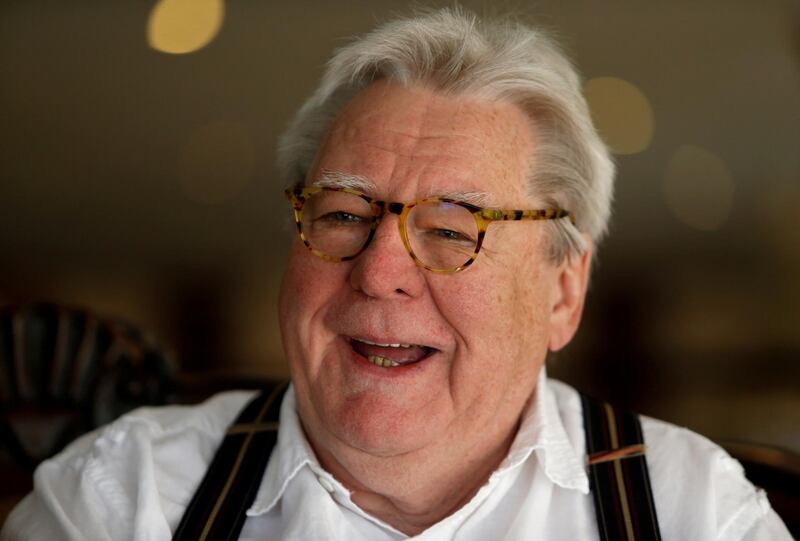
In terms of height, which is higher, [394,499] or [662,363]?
[394,499]

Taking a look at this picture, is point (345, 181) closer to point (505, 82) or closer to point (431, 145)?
point (431, 145)

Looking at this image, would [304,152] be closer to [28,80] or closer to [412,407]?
[412,407]

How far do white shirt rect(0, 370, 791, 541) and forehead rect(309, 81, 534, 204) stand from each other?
1.42 feet

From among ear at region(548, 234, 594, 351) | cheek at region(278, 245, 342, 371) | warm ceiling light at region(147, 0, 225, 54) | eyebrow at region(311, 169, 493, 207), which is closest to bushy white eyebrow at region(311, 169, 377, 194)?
eyebrow at region(311, 169, 493, 207)

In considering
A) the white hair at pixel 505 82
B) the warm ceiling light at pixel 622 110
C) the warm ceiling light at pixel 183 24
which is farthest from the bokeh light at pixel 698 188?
the white hair at pixel 505 82

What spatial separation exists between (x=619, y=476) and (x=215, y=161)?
4.07m

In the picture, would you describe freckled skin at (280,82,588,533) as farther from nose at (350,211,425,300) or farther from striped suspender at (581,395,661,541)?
striped suspender at (581,395,661,541)

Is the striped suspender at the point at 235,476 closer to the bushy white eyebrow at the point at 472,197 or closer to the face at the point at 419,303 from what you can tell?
the face at the point at 419,303

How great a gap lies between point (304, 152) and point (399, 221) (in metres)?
0.37

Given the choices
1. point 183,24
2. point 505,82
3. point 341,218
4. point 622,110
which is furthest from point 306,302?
point 622,110

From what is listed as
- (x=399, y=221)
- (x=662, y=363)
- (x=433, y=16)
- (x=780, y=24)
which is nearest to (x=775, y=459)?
(x=399, y=221)

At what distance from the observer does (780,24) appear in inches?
193

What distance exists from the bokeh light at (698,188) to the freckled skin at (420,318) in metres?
3.74

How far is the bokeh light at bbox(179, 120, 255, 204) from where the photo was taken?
5207 millimetres
